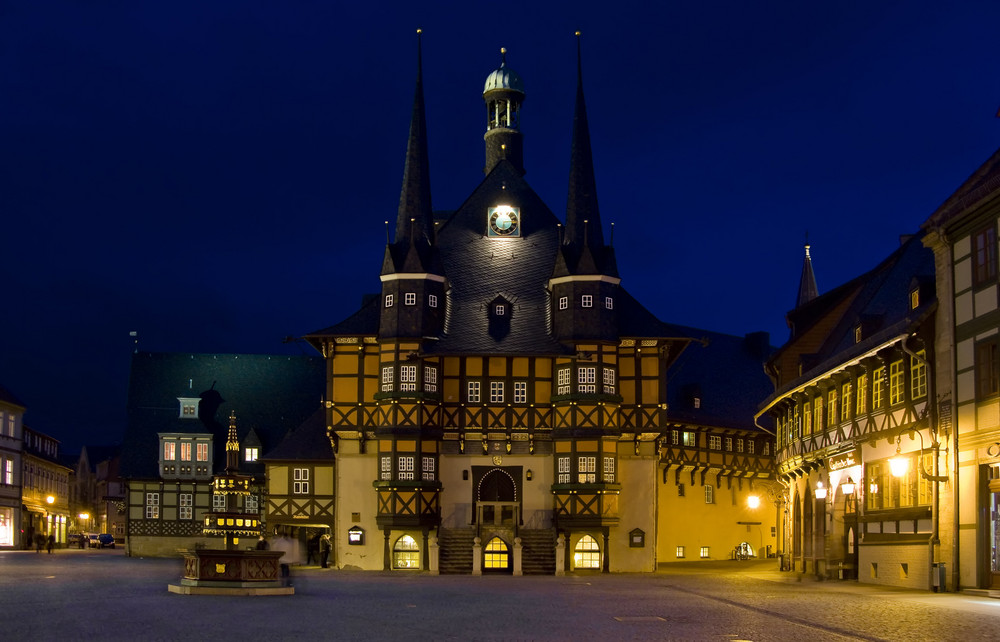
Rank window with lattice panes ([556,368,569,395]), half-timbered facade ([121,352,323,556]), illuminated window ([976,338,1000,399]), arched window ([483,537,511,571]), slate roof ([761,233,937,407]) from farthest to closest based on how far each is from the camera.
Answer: half-timbered facade ([121,352,323,556])
window with lattice panes ([556,368,569,395])
arched window ([483,537,511,571])
slate roof ([761,233,937,407])
illuminated window ([976,338,1000,399])

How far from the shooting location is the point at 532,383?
59219mm

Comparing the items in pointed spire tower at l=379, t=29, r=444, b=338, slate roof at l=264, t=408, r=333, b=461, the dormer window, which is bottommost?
slate roof at l=264, t=408, r=333, b=461

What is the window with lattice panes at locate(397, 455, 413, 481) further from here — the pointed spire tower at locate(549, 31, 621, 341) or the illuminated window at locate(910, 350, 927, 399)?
the illuminated window at locate(910, 350, 927, 399)

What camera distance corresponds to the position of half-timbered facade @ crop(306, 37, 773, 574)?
57.4 metres

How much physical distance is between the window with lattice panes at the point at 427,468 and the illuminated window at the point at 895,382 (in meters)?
24.1

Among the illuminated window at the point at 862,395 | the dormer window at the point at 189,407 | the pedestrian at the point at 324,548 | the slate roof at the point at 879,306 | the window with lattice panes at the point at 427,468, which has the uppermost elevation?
the slate roof at the point at 879,306

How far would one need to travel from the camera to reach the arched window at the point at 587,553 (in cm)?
5822

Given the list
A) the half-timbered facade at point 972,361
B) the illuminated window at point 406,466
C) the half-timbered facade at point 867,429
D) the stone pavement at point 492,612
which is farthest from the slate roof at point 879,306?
the illuminated window at point 406,466

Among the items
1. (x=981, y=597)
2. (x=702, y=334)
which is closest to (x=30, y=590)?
(x=981, y=597)

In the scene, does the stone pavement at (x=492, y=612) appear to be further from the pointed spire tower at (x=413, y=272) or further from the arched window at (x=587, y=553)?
the pointed spire tower at (x=413, y=272)

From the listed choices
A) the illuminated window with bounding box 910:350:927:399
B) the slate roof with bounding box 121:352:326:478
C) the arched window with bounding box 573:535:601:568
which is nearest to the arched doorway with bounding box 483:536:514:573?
the arched window with bounding box 573:535:601:568

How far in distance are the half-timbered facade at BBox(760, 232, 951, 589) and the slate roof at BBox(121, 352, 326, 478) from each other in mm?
37737

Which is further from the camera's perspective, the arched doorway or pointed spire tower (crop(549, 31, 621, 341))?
pointed spire tower (crop(549, 31, 621, 341))

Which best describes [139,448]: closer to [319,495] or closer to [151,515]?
[151,515]
